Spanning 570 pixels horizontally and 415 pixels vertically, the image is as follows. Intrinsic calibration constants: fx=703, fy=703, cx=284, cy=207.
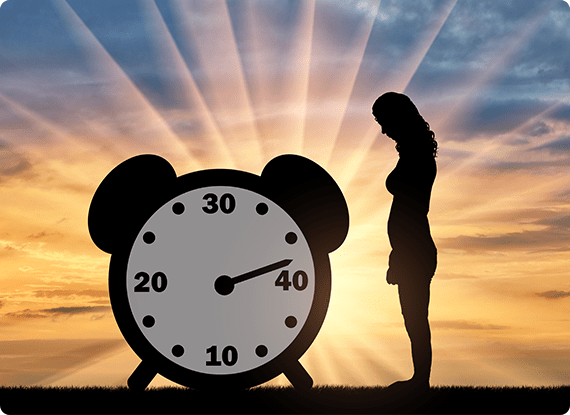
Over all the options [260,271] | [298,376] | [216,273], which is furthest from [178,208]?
[298,376]

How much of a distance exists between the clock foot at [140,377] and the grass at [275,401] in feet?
0.34

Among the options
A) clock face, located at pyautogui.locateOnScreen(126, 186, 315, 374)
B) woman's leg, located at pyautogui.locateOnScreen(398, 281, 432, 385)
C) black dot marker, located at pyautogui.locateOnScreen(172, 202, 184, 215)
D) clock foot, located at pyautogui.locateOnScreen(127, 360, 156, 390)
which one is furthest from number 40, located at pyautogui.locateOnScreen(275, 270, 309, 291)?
clock foot, located at pyautogui.locateOnScreen(127, 360, 156, 390)

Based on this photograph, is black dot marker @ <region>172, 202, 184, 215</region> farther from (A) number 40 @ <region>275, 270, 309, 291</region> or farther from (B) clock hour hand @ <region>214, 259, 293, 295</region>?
(A) number 40 @ <region>275, 270, 309, 291</region>

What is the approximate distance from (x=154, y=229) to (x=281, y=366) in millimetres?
1336

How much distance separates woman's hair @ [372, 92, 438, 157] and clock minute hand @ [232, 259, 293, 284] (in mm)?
1178

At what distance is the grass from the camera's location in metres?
4.98

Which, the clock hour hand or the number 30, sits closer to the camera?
the clock hour hand

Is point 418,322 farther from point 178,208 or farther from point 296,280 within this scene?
point 178,208

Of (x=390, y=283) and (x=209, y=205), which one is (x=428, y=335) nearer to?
(x=390, y=283)

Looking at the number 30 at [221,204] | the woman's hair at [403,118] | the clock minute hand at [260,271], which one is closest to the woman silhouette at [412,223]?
the woman's hair at [403,118]

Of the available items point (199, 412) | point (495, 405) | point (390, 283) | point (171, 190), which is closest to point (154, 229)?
point (171, 190)

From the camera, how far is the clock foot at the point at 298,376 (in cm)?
504

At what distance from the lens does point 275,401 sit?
5.05 metres

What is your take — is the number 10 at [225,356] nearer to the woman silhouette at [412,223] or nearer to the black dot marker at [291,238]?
the black dot marker at [291,238]
